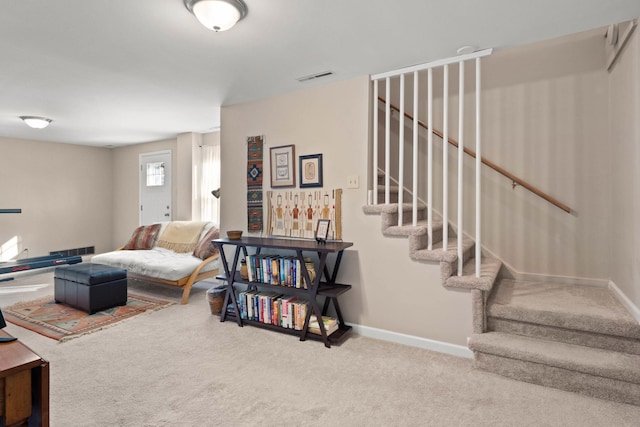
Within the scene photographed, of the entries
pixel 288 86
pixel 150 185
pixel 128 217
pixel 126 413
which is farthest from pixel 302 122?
pixel 128 217

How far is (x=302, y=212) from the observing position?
10.7 ft

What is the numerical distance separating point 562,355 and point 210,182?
4983 mm

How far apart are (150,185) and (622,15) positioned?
6.64m

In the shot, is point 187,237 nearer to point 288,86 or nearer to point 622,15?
point 288,86

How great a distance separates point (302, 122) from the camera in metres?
3.23

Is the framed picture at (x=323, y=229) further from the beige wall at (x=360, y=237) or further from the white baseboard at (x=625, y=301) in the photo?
the white baseboard at (x=625, y=301)

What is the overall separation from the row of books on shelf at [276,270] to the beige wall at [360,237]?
0.43 metres

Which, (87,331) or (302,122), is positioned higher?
(302,122)

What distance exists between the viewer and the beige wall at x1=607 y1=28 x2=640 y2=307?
2.14 m

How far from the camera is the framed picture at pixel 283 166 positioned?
3301 millimetres

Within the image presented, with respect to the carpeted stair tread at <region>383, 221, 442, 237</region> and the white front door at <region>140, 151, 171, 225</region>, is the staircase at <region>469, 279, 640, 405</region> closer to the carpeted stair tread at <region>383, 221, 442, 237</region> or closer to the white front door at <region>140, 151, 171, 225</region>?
the carpeted stair tread at <region>383, 221, 442, 237</region>

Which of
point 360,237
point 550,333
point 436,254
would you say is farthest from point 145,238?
point 550,333

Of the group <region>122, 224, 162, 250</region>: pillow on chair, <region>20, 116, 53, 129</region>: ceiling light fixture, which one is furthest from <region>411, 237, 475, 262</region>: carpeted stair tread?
<region>20, 116, 53, 129</region>: ceiling light fixture

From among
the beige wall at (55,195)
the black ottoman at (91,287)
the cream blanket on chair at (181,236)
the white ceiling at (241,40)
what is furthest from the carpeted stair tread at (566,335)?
the beige wall at (55,195)
